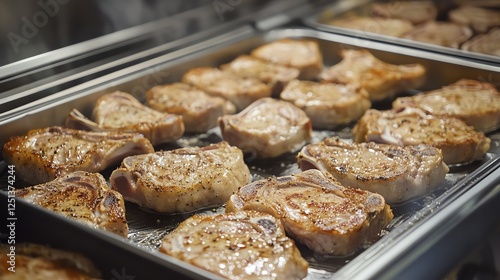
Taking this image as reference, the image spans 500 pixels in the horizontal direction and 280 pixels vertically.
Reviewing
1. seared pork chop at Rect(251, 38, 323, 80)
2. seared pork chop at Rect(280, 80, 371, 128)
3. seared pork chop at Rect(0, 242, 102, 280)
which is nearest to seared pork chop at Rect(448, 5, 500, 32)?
seared pork chop at Rect(251, 38, 323, 80)

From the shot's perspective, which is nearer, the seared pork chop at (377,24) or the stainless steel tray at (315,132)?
the stainless steel tray at (315,132)

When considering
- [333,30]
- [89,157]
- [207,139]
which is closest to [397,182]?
[207,139]

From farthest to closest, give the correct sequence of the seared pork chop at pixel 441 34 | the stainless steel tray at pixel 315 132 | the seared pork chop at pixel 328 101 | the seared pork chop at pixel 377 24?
the seared pork chop at pixel 377 24 < the seared pork chop at pixel 441 34 < the seared pork chop at pixel 328 101 < the stainless steel tray at pixel 315 132

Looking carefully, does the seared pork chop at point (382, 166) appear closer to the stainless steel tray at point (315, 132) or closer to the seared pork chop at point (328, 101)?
the stainless steel tray at point (315, 132)

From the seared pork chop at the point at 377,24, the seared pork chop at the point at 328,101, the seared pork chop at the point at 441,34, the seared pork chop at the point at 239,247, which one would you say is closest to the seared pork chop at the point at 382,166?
the seared pork chop at the point at 328,101

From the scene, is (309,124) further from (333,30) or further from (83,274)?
(83,274)

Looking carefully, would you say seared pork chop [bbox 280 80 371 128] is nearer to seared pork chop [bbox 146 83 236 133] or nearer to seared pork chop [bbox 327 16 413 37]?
seared pork chop [bbox 146 83 236 133]

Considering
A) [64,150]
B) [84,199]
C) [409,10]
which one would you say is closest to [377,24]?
[409,10]
